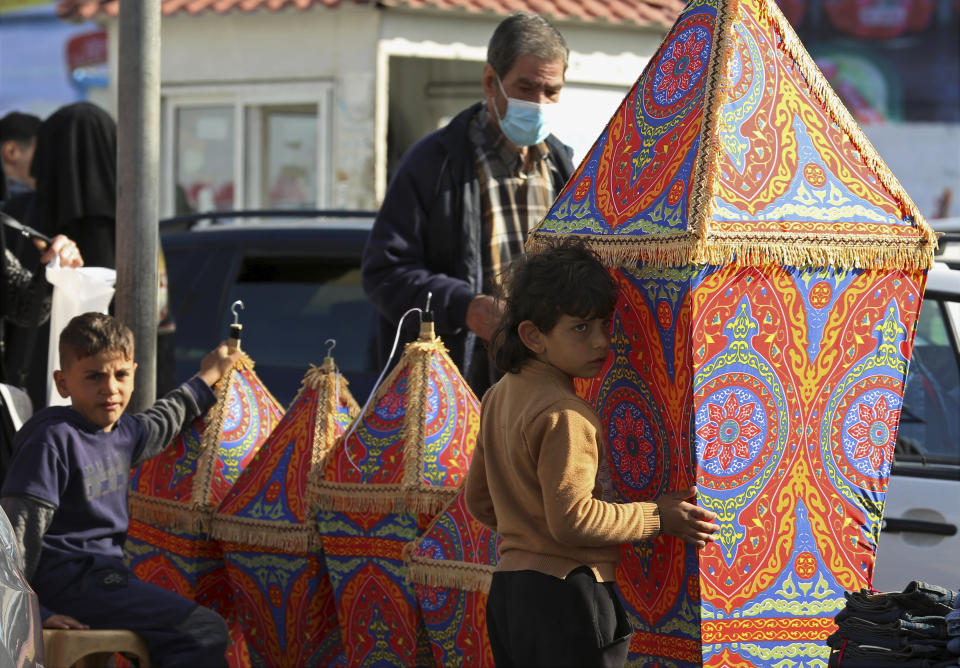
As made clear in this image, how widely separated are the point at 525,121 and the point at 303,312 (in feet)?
7.29

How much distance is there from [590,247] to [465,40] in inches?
364

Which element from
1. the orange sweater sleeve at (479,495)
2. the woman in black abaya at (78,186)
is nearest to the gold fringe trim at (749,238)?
the orange sweater sleeve at (479,495)

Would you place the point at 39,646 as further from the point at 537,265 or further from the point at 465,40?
the point at 465,40

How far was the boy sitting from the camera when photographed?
342 centimetres

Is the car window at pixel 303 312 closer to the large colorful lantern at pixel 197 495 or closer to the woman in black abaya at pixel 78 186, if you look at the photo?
the woman in black abaya at pixel 78 186

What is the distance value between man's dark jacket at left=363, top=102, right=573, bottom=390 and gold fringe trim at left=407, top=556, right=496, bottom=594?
682 millimetres

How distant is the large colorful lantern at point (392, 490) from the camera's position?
3416 mm

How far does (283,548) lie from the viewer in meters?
3.60

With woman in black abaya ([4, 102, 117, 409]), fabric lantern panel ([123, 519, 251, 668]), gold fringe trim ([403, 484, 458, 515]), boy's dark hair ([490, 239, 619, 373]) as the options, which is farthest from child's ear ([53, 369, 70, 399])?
boy's dark hair ([490, 239, 619, 373])

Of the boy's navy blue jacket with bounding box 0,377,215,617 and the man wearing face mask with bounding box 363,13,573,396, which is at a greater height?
the man wearing face mask with bounding box 363,13,573,396

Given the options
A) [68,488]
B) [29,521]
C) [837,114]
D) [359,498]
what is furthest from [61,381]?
[837,114]

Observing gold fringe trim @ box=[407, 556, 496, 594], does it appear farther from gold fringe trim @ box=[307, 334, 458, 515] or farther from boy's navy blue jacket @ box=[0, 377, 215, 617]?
boy's navy blue jacket @ box=[0, 377, 215, 617]

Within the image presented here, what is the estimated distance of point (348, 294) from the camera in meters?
5.69

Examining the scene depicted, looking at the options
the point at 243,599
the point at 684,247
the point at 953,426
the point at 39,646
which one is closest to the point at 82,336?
the point at 243,599
